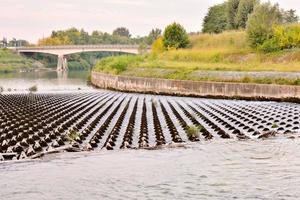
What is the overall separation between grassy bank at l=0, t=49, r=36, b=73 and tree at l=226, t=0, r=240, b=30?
79.8m

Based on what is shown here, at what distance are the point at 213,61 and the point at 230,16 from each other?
2833cm

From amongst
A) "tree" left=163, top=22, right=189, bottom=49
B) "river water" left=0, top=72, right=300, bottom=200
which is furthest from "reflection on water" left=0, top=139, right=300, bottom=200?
"tree" left=163, top=22, right=189, bottom=49

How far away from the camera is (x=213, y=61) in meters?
61.5

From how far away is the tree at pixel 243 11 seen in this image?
268ft

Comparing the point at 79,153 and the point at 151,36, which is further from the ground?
the point at 151,36

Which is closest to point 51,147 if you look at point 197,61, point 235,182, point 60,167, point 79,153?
point 79,153

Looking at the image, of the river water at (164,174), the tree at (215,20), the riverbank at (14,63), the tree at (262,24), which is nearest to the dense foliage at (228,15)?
the tree at (215,20)

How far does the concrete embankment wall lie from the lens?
39.2 m

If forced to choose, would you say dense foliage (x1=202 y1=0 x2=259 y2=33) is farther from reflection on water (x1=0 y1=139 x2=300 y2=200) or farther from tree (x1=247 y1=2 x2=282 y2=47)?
reflection on water (x1=0 y1=139 x2=300 y2=200)

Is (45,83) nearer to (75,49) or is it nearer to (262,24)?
(262,24)

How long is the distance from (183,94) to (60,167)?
3411cm

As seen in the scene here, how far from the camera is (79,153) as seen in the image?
55.6ft

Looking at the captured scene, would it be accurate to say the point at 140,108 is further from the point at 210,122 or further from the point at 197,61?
the point at 197,61

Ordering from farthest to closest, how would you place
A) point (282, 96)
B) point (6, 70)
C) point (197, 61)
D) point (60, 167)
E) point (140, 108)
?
point (6, 70), point (197, 61), point (282, 96), point (140, 108), point (60, 167)
